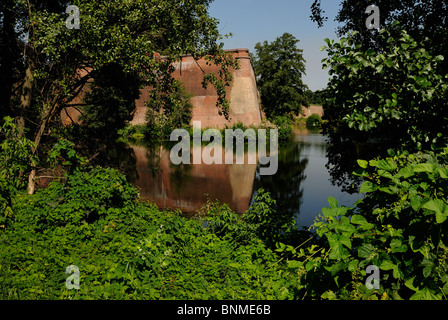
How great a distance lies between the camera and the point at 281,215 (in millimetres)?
6277

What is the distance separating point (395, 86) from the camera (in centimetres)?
356

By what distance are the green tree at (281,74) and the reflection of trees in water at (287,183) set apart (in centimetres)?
1813

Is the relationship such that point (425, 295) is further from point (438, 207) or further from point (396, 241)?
point (438, 207)

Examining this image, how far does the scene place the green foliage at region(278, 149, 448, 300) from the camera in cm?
166

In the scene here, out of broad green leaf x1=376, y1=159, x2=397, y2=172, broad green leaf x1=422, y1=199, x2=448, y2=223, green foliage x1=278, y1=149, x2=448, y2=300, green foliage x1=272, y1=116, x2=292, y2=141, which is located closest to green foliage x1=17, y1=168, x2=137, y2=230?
green foliage x1=278, y1=149, x2=448, y2=300

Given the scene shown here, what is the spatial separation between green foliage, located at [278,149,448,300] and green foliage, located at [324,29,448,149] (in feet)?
4.57

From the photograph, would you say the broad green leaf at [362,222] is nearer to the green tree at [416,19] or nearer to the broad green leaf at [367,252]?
the broad green leaf at [367,252]

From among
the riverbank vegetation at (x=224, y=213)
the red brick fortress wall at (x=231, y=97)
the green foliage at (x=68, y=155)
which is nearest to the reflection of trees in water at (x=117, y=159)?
the riverbank vegetation at (x=224, y=213)

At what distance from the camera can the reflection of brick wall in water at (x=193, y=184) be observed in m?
11.1

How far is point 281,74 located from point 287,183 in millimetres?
27336

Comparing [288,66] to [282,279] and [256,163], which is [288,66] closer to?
[256,163]

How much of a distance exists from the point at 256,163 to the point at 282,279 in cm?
1545

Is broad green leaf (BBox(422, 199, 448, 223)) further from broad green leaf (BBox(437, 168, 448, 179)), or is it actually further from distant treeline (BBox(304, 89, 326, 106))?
distant treeline (BBox(304, 89, 326, 106))
